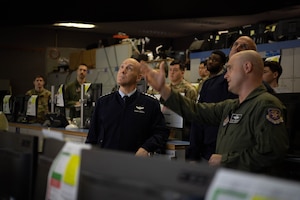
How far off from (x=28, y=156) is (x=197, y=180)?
0.62 meters

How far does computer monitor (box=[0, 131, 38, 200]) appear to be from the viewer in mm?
1196

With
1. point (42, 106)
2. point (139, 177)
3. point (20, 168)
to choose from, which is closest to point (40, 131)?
point (20, 168)

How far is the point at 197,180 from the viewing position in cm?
71

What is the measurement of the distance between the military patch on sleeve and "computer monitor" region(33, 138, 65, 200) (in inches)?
47.9

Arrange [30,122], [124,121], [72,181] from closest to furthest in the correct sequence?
[72,181], [124,121], [30,122]

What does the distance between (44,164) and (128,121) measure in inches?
80.8

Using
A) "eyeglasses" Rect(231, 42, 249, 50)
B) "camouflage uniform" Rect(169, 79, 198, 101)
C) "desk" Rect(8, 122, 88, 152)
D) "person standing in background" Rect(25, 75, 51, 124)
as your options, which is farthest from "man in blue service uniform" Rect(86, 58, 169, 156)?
"person standing in background" Rect(25, 75, 51, 124)

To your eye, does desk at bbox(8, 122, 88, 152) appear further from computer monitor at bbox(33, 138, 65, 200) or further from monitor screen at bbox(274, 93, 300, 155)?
monitor screen at bbox(274, 93, 300, 155)

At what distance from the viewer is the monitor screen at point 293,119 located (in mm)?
2639

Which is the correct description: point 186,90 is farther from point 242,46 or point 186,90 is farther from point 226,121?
point 226,121

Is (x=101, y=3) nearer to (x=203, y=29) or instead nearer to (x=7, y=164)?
(x=203, y=29)

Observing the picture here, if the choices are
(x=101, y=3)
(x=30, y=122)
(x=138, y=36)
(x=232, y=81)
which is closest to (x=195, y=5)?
(x=101, y=3)

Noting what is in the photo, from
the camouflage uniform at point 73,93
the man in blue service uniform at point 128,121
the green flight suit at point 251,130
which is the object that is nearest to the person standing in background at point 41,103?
the camouflage uniform at point 73,93

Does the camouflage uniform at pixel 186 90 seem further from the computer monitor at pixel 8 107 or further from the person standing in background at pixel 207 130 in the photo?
the computer monitor at pixel 8 107
